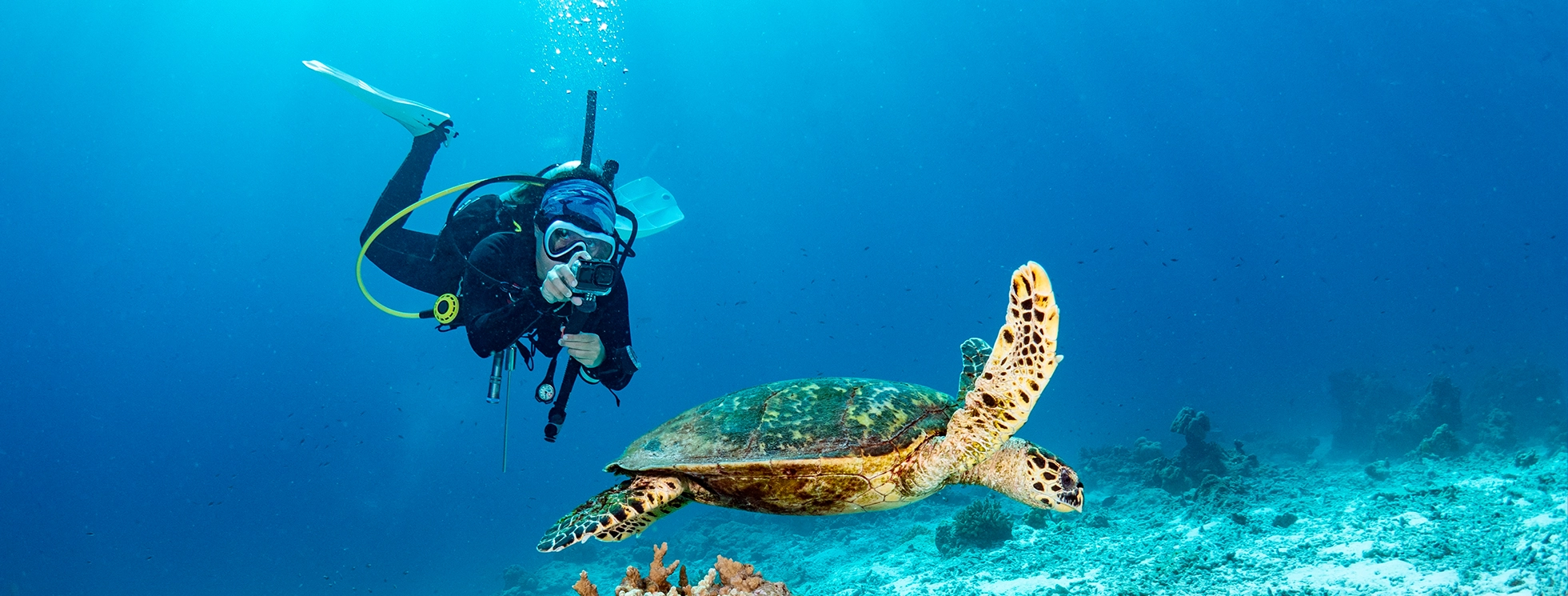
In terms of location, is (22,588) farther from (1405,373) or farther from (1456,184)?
(1456,184)

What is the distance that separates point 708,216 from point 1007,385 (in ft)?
258

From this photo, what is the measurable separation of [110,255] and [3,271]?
12385mm

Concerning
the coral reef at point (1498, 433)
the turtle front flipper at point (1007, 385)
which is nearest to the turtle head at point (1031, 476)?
the turtle front flipper at point (1007, 385)

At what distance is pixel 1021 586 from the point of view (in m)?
6.32

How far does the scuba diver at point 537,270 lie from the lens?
14.8 ft

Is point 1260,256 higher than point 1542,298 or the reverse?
higher

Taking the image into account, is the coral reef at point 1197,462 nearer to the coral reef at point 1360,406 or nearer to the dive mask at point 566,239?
the coral reef at point 1360,406

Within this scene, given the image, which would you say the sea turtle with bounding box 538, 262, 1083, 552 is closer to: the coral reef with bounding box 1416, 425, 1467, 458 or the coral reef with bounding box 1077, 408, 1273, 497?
the coral reef with bounding box 1077, 408, 1273, 497

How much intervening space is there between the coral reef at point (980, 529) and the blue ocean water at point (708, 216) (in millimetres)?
25321

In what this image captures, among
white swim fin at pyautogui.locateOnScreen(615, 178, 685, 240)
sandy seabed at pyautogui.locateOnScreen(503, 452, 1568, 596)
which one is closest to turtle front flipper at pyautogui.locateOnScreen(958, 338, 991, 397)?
sandy seabed at pyautogui.locateOnScreen(503, 452, 1568, 596)

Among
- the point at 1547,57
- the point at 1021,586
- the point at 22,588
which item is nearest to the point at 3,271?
the point at 22,588

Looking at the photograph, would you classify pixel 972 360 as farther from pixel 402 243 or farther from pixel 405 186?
pixel 405 186

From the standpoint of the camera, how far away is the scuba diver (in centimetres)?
450

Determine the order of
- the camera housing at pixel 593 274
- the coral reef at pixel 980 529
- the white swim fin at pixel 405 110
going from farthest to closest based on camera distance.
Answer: the coral reef at pixel 980 529, the white swim fin at pixel 405 110, the camera housing at pixel 593 274
